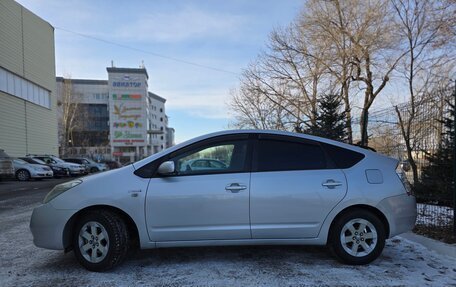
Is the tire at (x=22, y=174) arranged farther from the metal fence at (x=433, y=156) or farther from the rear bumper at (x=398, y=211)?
the rear bumper at (x=398, y=211)

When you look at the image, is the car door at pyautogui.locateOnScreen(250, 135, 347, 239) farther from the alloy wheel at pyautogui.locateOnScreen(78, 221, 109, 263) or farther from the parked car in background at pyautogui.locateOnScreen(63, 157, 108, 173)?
the parked car in background at pyautogui.locateOnScreen(63, 157, 108, 173)

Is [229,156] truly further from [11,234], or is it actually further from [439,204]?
[439,204]

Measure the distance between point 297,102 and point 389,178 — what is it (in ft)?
48.5

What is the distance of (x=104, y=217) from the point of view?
4.28 m

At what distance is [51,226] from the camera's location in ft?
14.1

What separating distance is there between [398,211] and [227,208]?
6.88 ft

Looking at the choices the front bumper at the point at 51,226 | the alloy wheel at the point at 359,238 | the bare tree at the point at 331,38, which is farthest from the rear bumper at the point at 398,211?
the bare tree at the point at 331,38

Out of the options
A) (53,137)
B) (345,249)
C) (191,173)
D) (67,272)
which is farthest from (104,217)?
(53,137)

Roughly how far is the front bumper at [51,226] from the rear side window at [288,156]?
2.36m

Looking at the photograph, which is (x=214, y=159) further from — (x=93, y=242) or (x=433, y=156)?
(x=433, y=156)

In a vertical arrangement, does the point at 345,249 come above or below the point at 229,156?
below

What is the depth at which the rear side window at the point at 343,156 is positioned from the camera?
4.58 metres

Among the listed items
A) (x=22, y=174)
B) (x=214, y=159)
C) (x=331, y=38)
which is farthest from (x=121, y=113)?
(x=214, y=159)

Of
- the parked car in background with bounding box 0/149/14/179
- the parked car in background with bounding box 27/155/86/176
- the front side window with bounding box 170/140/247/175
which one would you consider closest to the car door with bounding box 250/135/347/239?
the front side window with bounding box 170/140/247/175
